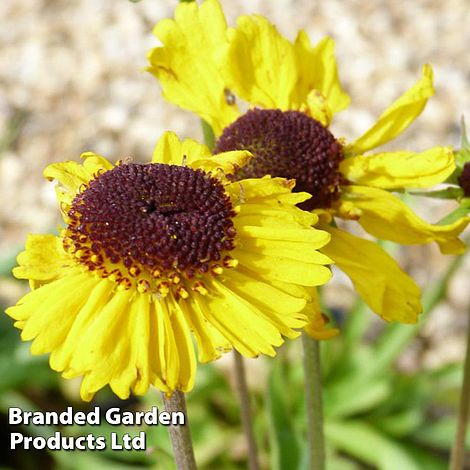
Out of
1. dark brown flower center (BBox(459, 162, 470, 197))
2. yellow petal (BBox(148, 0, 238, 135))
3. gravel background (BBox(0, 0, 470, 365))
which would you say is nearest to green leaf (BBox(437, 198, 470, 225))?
dark brown flower center (BBox(459, 162, 470, 197))

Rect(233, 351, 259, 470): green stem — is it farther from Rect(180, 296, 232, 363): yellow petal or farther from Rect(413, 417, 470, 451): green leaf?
Rect(413, 417, 470, 451): green leaf

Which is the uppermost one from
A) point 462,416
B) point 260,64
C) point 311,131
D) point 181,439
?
point 260,64

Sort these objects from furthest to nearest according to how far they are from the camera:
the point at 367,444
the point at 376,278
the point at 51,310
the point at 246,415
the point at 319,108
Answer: the point at 367,444 → the point at 246,415 → the point at 319,108 → the point at 376,278 → the point at 51,310

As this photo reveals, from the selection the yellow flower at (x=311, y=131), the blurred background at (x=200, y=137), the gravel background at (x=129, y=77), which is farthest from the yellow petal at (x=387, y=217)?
the gravel background at (x=129, y=77)

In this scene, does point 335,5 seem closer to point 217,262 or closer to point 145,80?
point 145,80

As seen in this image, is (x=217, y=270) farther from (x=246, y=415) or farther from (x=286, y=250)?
(x=246, y=415)

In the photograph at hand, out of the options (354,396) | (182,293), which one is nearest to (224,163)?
(182,293)

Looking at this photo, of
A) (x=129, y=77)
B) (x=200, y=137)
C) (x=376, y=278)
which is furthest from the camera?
(x=129, y=77)
